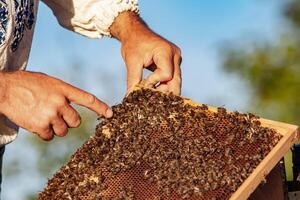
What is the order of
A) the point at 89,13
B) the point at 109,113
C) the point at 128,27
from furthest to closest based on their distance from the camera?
the point at 89,13, the point at 128,27, the point at 109,113

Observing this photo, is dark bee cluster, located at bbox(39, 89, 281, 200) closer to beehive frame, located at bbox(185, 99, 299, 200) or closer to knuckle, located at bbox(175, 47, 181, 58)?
beehive frame, located at bbox(185, 99, 299, 200)

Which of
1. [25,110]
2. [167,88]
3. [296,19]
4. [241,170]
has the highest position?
[296,19]

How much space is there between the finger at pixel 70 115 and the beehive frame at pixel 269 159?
0.95 m

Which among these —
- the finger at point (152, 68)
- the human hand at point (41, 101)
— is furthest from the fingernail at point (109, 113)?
the finger at point (152, 68)

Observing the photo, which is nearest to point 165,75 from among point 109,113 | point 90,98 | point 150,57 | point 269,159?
point 150,57

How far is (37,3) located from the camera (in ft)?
15.9

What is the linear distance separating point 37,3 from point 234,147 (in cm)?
180

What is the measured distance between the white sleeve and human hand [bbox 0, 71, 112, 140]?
134 centimetres

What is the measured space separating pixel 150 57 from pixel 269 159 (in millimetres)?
1274

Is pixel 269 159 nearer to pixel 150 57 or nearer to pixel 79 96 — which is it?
pixel 79 96

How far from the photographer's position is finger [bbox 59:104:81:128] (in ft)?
12.6

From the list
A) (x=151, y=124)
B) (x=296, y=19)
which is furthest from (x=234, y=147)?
(x=296, y=19)

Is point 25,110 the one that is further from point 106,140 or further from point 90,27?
point 90,27

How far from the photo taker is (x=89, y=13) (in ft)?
17.1
